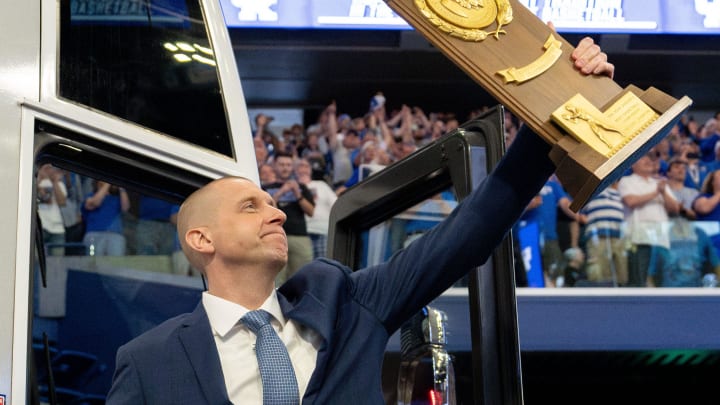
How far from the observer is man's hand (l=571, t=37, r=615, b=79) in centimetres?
234

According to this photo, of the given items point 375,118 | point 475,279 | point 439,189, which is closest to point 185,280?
point 375,118

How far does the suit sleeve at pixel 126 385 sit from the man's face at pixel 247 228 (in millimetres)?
339

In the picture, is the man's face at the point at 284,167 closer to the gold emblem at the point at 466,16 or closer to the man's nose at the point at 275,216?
the man's nose at the point at 275,216

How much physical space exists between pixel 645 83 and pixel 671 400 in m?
4.18

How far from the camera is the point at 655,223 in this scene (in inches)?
312

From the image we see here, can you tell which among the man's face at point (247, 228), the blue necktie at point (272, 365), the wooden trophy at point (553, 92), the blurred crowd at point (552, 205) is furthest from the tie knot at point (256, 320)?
the blurred crowd at point (552, 205)

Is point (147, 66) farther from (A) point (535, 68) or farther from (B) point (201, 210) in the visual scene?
(A) point (535, 68)

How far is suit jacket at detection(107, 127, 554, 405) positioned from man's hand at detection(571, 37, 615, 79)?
0.19 metres

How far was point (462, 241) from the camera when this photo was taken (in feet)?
7.79

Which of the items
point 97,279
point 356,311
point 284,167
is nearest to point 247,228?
point 356,311

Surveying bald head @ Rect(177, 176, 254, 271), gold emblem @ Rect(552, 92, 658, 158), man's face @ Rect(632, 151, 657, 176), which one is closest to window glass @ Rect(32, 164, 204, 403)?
bald head @ Rect(177, 176, 254, 271)

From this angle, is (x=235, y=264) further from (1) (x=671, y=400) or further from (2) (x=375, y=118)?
(1) (x=671, y=400)

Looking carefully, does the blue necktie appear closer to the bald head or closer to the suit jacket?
the suit jacket

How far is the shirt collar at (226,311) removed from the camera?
238cm
